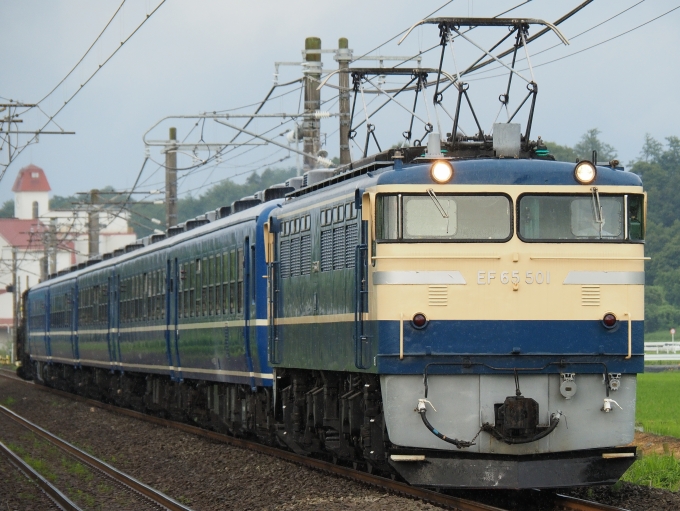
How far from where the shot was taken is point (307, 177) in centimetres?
1802

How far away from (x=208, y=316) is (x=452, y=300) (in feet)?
31.4

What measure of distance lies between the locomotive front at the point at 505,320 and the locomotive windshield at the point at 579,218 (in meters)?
0.01

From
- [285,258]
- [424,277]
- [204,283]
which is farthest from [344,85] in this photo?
[424,277]

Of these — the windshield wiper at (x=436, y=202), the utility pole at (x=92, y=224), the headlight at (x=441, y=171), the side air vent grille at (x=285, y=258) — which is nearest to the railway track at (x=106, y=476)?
the side air vent grille at (x=285, y=258)

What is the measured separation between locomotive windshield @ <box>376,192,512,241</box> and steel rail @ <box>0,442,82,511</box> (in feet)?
14.9

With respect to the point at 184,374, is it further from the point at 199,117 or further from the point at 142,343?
the point at 199,117

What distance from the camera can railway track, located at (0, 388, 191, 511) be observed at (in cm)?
1438

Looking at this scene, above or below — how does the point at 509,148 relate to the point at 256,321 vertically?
above

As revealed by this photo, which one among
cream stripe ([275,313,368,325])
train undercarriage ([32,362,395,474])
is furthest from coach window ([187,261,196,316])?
cream stripe ([275,313,368,325])

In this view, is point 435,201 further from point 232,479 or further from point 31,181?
point 31,181

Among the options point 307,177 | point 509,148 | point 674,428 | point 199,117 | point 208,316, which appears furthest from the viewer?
point 199,117

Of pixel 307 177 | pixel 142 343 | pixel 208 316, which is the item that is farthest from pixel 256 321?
pixel 142 343

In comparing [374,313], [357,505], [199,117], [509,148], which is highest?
[199,117]

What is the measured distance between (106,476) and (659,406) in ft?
36.9
